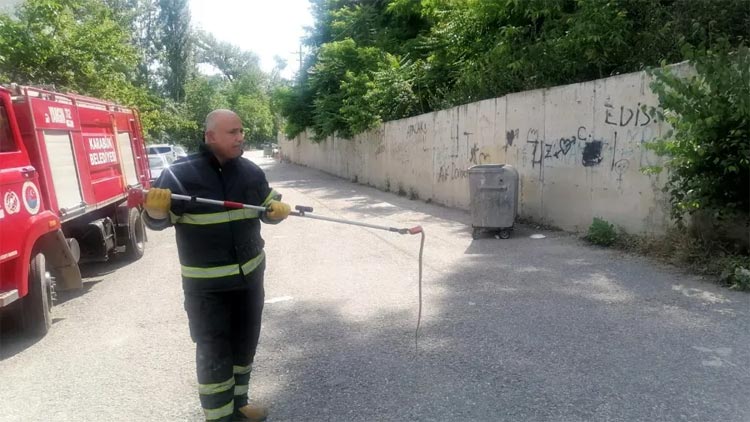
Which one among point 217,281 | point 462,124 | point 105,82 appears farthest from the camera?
point 105,82

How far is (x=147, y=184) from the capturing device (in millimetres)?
10867

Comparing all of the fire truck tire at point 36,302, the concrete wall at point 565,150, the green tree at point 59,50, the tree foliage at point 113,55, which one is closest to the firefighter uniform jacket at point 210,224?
the tree foliage at point 113,55

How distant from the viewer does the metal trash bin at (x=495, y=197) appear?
934 centimetres

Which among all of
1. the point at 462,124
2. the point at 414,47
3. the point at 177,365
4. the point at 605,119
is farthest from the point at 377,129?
the point at 177,365

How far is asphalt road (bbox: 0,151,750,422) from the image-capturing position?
371 cm

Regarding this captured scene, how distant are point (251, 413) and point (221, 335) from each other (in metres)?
0.58

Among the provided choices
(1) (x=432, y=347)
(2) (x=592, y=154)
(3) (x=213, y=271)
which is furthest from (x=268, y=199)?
(2) (x=592, y=154)

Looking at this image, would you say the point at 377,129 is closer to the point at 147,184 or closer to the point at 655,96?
the point at 147,184

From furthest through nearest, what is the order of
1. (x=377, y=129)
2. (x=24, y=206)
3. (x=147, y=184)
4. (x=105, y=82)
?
(x=377, y=129) → (x=105, y=82) → (x=147, y=184) → (x=24, y=206)

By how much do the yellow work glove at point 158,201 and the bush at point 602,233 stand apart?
22.1 ft

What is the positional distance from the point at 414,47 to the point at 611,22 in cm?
1159

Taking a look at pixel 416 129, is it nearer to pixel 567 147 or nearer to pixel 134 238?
pixel 567 147

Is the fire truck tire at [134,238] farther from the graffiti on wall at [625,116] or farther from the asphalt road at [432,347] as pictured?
the graffiti on wall at [625,116]

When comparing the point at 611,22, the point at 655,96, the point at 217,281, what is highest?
the point at 611,22
